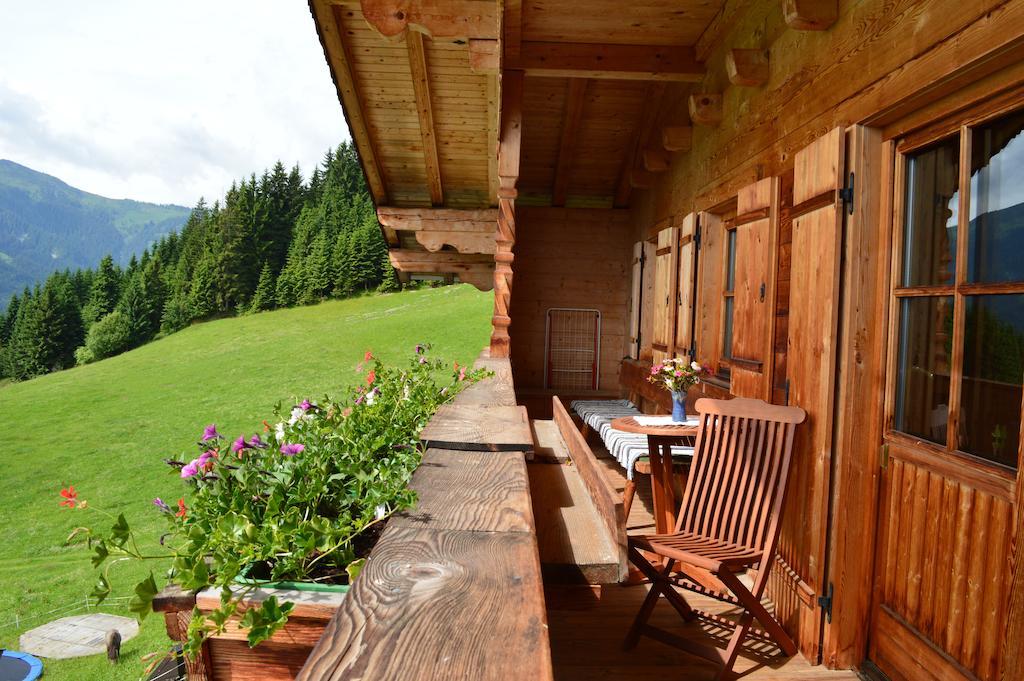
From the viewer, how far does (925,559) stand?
7.80ft

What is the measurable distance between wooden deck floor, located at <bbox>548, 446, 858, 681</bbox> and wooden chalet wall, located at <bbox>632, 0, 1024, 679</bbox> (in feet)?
0.51

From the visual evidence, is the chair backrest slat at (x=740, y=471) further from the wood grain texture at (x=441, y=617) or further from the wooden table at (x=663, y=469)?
the wood grain texture at (x=441, y=617)

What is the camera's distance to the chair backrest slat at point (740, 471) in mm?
2984

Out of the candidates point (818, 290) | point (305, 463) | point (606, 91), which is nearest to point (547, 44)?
point (606, 91)

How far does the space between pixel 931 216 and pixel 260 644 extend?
239cm

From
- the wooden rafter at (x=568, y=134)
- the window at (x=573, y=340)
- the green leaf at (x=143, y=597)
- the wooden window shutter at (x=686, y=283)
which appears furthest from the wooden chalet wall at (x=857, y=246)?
the window at (x=573, y=340)

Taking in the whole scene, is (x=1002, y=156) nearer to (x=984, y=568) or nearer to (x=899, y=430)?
(x=899, y=430)

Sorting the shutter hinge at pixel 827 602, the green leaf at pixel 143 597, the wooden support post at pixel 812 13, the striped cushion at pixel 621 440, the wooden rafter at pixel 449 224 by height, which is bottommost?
the shutter hinge at pixel 827 602

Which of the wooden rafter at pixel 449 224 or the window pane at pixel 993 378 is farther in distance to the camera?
the wooden rafter at pixel 449 224

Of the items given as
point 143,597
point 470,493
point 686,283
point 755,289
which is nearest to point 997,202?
point 755,289

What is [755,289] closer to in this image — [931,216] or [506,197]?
[931,216]

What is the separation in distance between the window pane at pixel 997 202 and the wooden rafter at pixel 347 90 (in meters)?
4.38

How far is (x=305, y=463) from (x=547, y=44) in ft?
14.8

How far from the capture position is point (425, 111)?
6.55m
